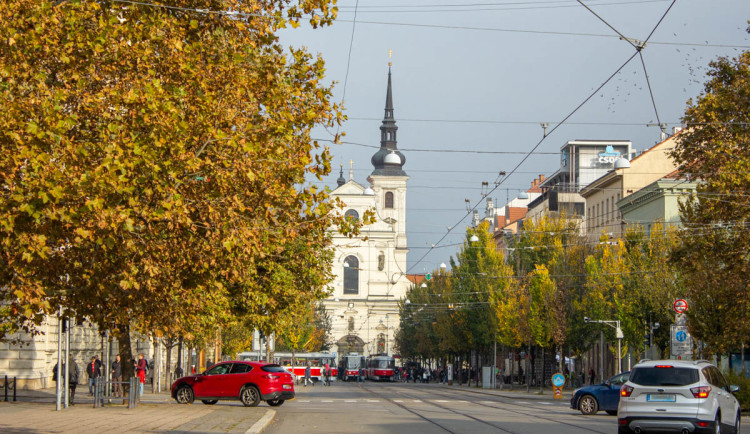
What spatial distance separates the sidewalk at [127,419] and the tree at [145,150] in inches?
177

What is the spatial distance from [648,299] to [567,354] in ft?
52.4

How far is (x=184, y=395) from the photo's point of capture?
1312 inches

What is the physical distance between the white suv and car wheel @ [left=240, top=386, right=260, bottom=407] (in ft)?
51.9

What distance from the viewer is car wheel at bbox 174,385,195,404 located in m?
33.1

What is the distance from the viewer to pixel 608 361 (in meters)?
72.9

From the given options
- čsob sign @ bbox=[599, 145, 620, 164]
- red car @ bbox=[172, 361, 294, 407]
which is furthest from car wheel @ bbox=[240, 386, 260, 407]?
čsob sign @ bbox=[599, 145, 620, 164]

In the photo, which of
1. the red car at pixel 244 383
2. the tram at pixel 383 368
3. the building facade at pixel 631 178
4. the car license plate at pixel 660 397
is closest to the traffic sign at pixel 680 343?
the red car at pixel 244 383

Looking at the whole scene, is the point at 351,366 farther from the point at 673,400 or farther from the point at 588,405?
the point at 673,400

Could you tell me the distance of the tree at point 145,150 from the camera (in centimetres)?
1167

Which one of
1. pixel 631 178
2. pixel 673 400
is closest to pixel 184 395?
pixel 673 400

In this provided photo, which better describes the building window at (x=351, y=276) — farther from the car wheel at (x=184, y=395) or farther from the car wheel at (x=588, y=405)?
the car wheel at (x=588, y=405)

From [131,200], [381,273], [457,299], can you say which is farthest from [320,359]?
[131,200]

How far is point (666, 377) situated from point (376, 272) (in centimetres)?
11350

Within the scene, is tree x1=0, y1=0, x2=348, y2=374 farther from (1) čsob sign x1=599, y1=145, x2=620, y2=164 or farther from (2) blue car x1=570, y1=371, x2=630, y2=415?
(1) čsob sign x1=599, y1=145, x2=620, y2=164
